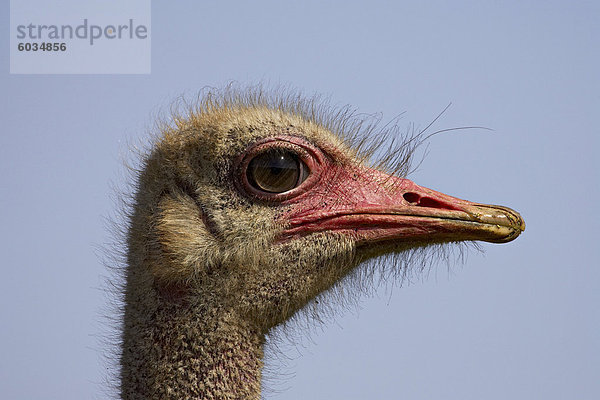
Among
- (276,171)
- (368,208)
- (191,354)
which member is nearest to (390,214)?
(368,208)

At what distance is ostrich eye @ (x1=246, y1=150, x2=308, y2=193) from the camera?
5.06 meters

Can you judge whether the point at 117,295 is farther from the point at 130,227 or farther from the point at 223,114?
the point at 223,114

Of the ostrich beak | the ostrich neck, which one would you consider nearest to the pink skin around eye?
the ostrich beak

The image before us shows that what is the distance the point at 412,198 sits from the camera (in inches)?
201

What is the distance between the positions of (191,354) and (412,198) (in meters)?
1.24

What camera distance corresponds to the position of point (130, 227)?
17.9ft

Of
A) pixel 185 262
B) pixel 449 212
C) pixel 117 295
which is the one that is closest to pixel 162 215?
pixel 185 262

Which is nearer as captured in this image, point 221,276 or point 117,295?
point 221,276

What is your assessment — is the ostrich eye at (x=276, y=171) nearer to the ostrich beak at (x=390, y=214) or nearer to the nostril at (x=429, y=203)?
the ostrich beak at (x=390, y=214)

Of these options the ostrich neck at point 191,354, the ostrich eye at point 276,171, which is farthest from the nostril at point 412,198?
the ostrich neck at point 191,354

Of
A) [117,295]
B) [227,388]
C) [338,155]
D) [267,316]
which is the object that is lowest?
[227,388]

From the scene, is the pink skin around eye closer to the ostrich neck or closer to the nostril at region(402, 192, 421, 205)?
the nostril at region(402, 192, 421, 205)

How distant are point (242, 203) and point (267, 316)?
53 cm

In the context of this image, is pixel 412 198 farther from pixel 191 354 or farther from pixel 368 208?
pixel 191 354
